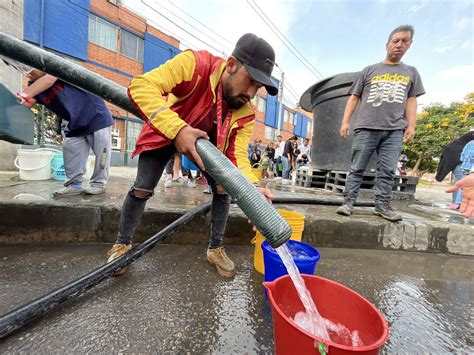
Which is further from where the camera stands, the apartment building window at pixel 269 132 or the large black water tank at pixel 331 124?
the apartment building window at pixel 269 132

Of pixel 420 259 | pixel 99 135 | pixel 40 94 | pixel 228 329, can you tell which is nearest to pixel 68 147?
pixel 99 135

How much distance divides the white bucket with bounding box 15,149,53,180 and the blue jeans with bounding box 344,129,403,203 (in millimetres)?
4129

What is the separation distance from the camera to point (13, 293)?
138cm

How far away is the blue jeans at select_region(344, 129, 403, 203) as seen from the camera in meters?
2.83

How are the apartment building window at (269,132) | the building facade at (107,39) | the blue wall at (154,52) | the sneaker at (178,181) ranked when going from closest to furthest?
the sneaker at (178,181) → the building facade at (107,39) → the blue wall at (154,52) → the apartment building window at (269,132)

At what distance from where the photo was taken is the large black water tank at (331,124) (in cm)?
511

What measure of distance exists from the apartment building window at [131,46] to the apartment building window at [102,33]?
44 cm

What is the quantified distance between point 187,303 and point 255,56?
1472 mm

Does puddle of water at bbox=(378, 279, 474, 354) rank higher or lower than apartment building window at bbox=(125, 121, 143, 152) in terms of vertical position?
lower

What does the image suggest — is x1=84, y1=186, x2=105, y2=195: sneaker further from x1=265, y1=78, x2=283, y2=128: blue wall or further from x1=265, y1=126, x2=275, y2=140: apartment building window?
x1=265, y1=126, x2=275, y2=140: apartment building window

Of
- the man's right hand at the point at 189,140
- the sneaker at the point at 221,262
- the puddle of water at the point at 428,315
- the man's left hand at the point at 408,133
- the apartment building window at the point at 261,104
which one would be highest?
the apartment building window at the point at 261,104

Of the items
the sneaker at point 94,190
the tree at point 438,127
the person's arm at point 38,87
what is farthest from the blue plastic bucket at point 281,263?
the tree at point 438,127

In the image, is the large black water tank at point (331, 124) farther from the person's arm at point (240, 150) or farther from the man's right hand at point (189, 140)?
the man's right hand at point (189, 140)

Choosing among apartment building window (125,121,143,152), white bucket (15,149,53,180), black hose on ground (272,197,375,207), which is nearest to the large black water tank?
black hose on ground (272,197,375,207)
